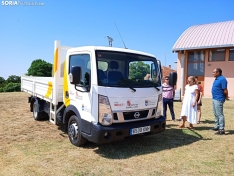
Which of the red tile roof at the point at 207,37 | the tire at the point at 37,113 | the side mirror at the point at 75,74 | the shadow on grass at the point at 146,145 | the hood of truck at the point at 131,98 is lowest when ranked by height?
the shadow on grass at the point at 146,145

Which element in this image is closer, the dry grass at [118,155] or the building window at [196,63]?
the dry grass at [118,155]

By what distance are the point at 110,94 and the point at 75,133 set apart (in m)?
1.33

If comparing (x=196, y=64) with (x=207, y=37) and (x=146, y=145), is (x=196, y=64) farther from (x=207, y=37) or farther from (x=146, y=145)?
(x=146, y=145)

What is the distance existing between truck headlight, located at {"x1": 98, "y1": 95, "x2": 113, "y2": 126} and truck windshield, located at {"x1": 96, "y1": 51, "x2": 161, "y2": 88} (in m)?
0.30

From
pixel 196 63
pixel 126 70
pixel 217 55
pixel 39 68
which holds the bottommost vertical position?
pixel 126 70

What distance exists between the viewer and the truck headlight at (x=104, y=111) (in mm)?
4055

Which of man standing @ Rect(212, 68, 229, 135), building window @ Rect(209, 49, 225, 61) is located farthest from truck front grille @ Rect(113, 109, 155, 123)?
building window @ Rect(209, 49, 225, 61)

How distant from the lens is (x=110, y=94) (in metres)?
4.09

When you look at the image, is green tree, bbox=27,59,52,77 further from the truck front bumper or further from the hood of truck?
the truck front bumper

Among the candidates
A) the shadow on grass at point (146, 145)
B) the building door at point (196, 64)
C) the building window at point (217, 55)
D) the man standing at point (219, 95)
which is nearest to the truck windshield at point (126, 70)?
the shadow on grass at point (146, 145)

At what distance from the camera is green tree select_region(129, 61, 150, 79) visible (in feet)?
15.4

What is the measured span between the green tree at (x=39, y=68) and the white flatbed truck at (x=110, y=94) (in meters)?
23.9

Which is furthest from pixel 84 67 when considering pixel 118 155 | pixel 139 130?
pixel 118 155

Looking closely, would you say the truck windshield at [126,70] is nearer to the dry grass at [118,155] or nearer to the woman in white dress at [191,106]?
the dry grass at [118,155]
